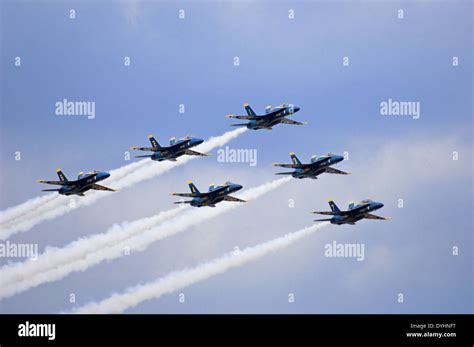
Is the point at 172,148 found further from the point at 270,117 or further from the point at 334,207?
the point at 334,207

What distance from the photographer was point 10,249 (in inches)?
6924

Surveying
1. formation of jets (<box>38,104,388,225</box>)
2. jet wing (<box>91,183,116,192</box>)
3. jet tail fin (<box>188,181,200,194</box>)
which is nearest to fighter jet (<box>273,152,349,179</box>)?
formation of jets (<box>38,104,388,225</box>)

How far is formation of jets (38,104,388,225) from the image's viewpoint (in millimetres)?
173125

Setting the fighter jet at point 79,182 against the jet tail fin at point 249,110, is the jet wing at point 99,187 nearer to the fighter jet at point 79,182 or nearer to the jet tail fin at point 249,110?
the fighter jet at point 79,182

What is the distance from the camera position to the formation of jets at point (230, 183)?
568ft

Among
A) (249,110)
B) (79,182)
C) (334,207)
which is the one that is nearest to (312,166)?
(334,207)

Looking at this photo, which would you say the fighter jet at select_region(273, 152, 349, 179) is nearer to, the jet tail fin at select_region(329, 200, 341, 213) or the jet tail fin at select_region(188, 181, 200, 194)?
the jet tail fin at select_region(329, 200, 341, 213)
